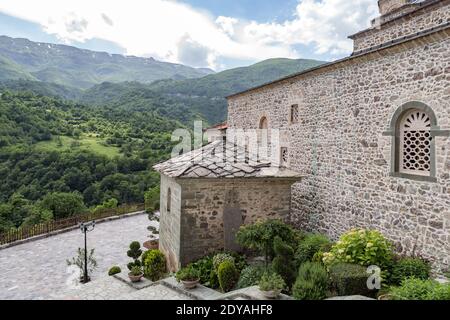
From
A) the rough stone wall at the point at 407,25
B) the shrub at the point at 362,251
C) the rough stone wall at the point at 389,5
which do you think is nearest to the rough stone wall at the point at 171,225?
the shrub at the point at 362,251

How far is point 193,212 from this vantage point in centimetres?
948

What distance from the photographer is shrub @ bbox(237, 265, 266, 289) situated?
770 cm

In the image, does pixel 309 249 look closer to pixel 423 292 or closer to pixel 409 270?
pixel 409 270

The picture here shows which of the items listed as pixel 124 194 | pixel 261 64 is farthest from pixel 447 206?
pixel 261 64

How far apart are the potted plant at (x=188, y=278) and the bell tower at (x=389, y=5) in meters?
12.4

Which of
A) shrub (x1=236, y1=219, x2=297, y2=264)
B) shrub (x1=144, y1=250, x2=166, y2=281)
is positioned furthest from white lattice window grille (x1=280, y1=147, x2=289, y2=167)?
shrub (x1=144, y1=250, x2=166, y2=281)

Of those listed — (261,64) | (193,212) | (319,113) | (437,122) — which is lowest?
(193,212)

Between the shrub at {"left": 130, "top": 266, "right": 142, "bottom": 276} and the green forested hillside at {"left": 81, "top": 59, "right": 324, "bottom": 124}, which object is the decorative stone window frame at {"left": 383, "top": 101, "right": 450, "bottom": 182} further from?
the green forested hillside at {"left": 81, "top": 59, "right": 324, "bottom": 124}

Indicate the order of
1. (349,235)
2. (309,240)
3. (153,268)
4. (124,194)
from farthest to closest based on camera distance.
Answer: (124,194) < (153,268) < (309,240) < (349,235)

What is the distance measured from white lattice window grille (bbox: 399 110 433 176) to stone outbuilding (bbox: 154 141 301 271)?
343 centimetres

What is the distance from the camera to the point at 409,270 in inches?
267

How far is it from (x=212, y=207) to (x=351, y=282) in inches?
181
